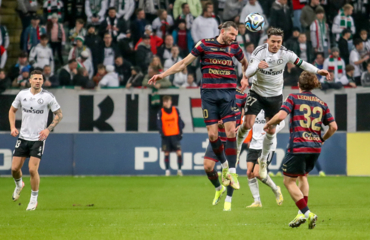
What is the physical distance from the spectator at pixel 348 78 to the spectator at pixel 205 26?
4421 millimetres

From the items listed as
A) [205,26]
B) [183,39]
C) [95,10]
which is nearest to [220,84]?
[205,26]

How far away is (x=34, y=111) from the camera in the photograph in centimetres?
1105

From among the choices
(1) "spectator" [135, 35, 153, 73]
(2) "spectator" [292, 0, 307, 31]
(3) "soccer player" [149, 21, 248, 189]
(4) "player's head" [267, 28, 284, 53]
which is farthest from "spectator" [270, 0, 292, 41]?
(3) "soccer player" [149, 21, 248, 189]

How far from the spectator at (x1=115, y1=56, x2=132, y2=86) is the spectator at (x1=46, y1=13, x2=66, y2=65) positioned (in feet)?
7.10

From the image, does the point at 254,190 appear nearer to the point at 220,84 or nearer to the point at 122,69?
the point at 220,84

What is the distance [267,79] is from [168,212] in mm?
2941

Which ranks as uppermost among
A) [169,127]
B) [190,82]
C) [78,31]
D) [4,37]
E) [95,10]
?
[95,10]

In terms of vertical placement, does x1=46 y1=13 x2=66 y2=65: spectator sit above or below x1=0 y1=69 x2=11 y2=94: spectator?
above

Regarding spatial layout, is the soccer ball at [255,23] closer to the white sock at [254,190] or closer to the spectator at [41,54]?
the white sock at [254,190]

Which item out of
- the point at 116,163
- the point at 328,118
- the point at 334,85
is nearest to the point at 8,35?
the point at 116,163

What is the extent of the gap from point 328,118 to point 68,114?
12.3m

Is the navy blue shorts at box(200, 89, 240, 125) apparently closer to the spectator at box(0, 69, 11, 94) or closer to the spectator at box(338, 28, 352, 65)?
the spectator at box(0, 69, 11, 94)

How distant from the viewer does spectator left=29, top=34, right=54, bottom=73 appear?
19000mm

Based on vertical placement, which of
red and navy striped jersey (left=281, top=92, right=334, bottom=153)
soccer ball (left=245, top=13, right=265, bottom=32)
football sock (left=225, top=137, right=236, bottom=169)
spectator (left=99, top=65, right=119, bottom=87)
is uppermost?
soccer ball (left=245, top=13, right=265, bottom=32)
